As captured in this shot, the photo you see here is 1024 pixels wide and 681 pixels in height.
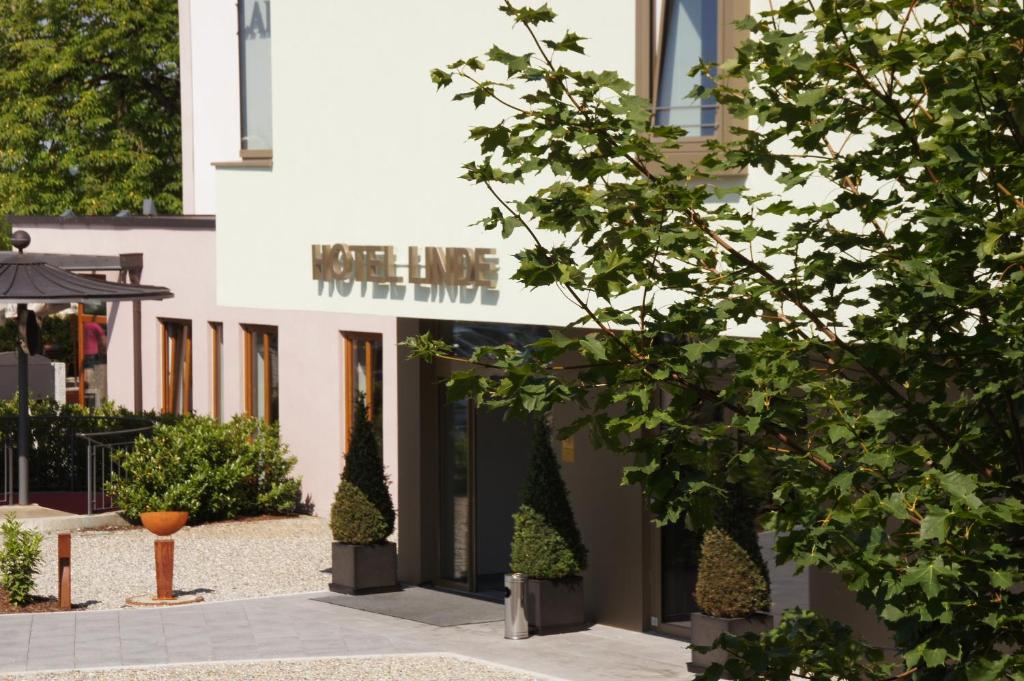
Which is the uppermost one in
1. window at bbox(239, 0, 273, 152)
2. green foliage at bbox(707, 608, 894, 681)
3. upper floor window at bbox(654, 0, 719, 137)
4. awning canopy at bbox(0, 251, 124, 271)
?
window at bbox(239, 0, 273, 152)

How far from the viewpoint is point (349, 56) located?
1498 cm

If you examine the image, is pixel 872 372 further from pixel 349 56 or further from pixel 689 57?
pixel 349 56

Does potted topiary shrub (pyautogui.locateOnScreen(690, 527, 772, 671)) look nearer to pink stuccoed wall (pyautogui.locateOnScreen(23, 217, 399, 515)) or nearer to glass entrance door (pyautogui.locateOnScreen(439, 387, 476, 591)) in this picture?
glass entrance door (pyautogui.locateOnScreen(439, 387, 476, 591))

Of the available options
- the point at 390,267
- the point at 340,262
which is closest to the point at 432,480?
the point at 340,262

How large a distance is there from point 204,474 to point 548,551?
8243 mm

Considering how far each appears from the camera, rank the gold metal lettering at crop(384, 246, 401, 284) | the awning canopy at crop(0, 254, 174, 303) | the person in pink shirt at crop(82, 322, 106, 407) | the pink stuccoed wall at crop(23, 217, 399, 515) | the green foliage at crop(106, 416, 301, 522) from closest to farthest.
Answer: the gold metal lettering at crop(384, 246, 401, 284)
the awning canopy at crop(0, 254, 174, 303)
the green foliage at crop(106, 416, 301, 522)
the pink stuccoed wall at crop(23, 217, 399, 515)
the person in pink shirt at crop(82, 322, 106, 407)

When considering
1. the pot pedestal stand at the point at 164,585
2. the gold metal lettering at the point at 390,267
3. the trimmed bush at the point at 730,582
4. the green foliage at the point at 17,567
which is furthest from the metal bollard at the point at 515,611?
the green foliage at the point at 17,567

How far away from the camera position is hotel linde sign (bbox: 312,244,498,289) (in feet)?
44.5

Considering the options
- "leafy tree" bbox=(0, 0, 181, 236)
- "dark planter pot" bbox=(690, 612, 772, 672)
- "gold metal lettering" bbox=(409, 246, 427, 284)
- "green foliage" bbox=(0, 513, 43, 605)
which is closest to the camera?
"dark planter pot" bbox=(690, 612, 772, 672)

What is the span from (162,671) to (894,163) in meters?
9.50

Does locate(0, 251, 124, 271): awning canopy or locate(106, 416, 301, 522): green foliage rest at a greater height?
locate(0, 251, 124, 271): awning canopy

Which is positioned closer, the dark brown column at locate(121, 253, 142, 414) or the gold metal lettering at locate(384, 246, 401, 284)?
the gold metal lettering at locate(384, 246, 401, 284)

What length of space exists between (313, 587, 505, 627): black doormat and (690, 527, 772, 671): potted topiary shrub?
3.04 meters

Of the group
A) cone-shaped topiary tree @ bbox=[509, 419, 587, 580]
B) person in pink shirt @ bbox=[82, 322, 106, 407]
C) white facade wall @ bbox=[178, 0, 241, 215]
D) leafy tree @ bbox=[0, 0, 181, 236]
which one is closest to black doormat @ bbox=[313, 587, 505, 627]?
cone-shaped topiary tree @ bbox=[509, 419, 587, 580]
